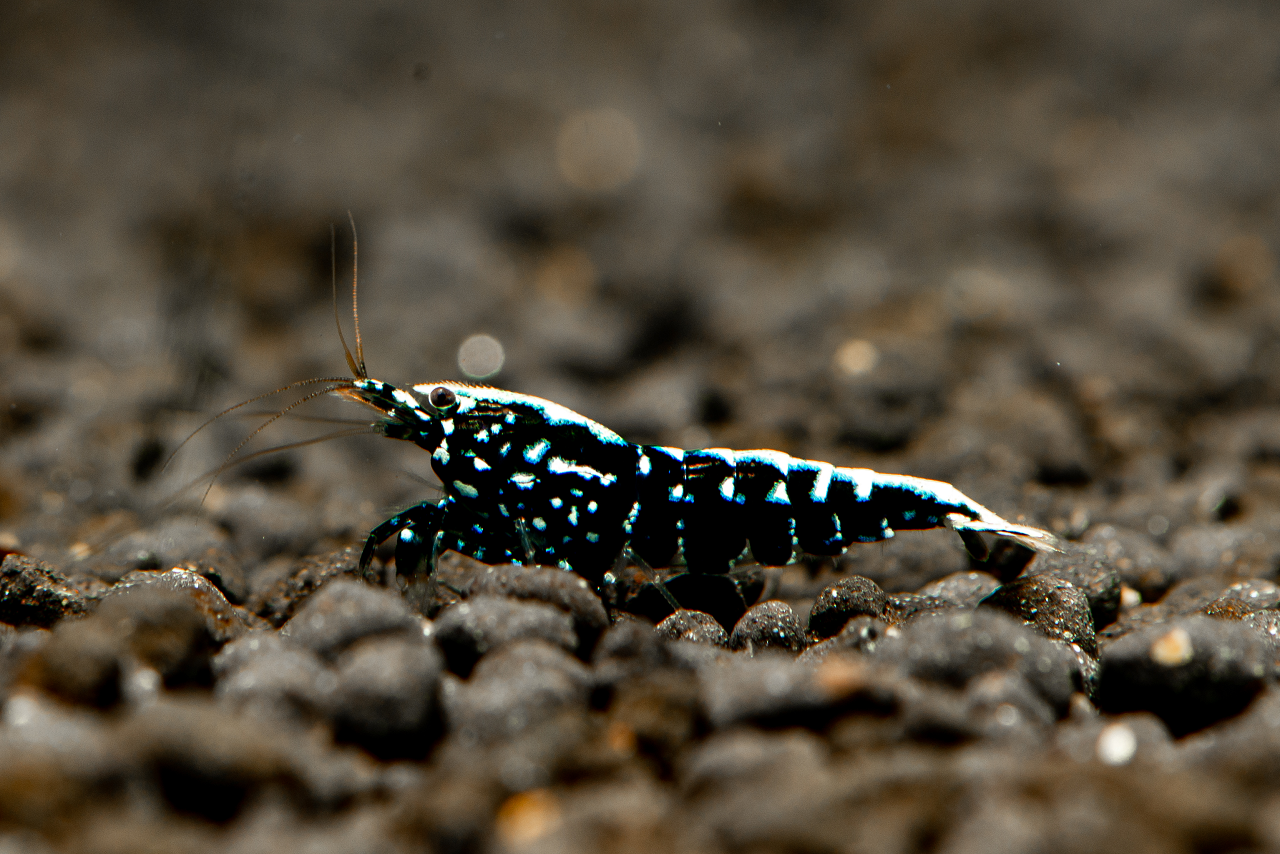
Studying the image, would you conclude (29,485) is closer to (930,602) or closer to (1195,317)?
(930,602)

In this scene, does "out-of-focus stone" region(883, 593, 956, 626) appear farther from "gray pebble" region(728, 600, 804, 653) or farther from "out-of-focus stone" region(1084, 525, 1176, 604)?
"out-of-focus stone" region(1084, 525, 1176, 604)

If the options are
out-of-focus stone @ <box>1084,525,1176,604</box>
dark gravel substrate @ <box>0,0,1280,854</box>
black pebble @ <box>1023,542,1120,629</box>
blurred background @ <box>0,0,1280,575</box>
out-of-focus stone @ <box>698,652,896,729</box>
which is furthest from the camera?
blurred background @ <box>0,0,1280,575</box>

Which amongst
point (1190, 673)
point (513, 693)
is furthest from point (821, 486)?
point (513, 693)

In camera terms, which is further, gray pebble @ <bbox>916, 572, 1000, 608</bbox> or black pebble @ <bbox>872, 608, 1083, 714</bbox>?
gray pebble @ <bbox>916, 572, 1000, 608</bbox>

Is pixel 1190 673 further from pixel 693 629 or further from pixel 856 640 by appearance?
pixel 693 629

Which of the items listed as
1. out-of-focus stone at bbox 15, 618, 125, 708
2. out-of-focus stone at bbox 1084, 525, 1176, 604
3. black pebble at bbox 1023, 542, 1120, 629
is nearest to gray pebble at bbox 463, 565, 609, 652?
out-of-focus stone at bbox 15, 618, 125, 708

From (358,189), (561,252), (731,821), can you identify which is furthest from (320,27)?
(731,821)

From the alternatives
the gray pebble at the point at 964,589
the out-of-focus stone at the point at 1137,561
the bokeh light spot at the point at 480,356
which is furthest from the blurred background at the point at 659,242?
the gray pebble at the point at 964,589
